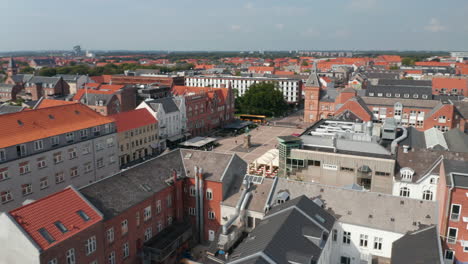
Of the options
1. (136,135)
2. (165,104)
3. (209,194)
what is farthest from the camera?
(165,104)

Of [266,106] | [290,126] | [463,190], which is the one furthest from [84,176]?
[266,106]

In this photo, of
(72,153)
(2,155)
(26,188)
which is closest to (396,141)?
(72,153)

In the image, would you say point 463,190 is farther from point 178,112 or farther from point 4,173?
point 178,112

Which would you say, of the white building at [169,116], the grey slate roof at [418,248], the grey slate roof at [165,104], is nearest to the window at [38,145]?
the white building at [169,116]

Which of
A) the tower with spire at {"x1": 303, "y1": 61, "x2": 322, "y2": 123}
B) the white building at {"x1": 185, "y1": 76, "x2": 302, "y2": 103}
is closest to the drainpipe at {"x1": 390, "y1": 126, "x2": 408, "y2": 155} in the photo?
the tower with spire at {"x1": 303, "y1": 61, "x2": 322, "y2": 123}

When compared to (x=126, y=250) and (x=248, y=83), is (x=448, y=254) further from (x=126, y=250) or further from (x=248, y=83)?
(x=248, y=83)

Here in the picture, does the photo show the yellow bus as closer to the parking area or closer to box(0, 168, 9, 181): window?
the parking area
